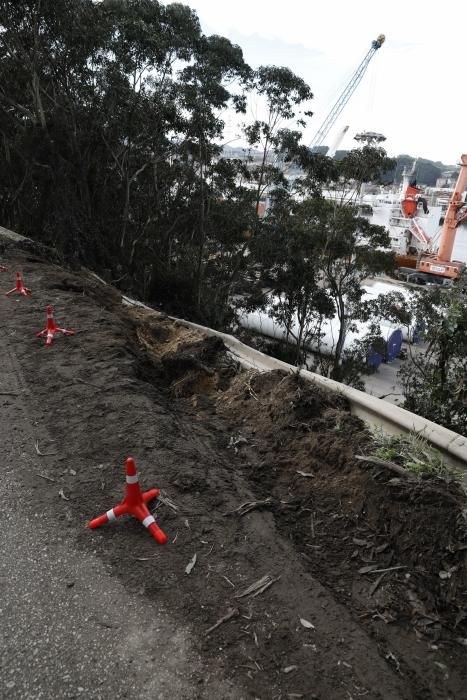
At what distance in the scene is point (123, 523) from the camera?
10.7 feet

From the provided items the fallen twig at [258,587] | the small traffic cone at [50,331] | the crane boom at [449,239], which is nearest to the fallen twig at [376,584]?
the fallen twig at [258,587]

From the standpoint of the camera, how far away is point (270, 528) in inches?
131

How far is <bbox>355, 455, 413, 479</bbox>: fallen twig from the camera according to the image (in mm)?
3453

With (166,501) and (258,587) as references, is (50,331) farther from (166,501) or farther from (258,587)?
(258,587)

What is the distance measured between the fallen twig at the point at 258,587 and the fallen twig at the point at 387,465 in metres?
1.21

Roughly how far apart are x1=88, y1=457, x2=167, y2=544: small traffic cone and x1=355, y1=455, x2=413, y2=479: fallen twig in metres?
1.59

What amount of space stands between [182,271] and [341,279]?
8110 millimetres

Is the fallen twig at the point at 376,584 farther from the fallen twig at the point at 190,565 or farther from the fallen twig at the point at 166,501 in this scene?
the fallen twig at the point at 166,501

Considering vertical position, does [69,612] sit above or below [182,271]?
above

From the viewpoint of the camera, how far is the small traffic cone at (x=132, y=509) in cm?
320

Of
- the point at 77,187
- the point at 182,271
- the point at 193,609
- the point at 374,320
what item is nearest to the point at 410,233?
the point at 374,320

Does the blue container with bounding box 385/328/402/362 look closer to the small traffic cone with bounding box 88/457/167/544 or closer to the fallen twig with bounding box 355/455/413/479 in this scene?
the fallen twig with bounding box 355/455/413/479

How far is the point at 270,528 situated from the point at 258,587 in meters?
0.56

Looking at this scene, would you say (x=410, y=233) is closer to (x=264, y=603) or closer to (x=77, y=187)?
(x=77, y=187)
